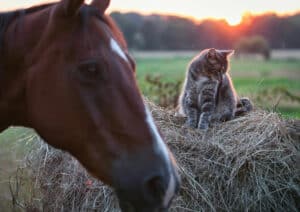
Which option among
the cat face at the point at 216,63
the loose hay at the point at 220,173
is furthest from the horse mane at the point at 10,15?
the cat face at the point at 216,63

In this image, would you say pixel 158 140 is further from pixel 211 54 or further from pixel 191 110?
pixel 211 54

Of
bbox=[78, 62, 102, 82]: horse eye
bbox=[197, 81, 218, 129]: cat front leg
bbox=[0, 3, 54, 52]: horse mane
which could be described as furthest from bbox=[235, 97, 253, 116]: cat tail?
bbox=[78, 62, 102, 82]: horse eye

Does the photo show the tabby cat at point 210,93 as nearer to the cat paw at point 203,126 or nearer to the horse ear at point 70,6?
the cat paw at point 203,126

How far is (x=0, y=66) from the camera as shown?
239 centimetres

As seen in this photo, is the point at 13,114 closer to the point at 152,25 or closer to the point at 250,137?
the point at 250,137

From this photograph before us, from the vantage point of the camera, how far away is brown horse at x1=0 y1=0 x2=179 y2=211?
6.88 feet

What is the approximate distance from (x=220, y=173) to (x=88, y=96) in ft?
7.27

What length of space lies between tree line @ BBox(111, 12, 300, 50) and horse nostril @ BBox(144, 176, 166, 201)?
26674 millimetres

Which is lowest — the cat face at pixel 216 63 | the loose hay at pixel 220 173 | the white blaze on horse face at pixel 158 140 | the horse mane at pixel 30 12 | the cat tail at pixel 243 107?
the loose hay at pixel 220 173

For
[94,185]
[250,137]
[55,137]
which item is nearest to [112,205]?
[94,185]

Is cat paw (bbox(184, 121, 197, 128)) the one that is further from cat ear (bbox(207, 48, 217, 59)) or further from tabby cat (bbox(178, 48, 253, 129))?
cat ear (bbox(207, 48, 217, 59))

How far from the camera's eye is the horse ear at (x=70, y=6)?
2.21m

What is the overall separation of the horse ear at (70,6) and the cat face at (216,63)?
3.38m

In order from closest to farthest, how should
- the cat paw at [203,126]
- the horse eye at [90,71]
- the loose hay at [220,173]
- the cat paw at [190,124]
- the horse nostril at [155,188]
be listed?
the horse nostril at [155,188] < the horse eye at [90,71] < the loose hay at [220,173] < the cat paw at [203,126] < the cat paw at [190,124]
